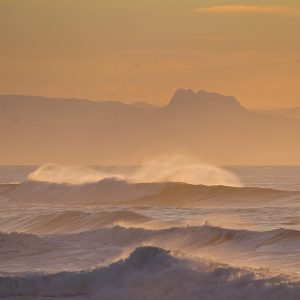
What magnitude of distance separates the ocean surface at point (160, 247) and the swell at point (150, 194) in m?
0.09

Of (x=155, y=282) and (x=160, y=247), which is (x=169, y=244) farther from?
(x=155, y=282)

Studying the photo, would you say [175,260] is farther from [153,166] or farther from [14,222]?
[153,166]

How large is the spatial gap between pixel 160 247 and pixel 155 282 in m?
6.61

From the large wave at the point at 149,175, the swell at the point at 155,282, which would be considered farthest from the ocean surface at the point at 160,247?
the large wave at the point at 149,175

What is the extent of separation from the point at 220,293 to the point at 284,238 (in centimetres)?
780

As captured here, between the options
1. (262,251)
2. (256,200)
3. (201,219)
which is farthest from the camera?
(256,200)

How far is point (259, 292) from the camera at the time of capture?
1706 cm

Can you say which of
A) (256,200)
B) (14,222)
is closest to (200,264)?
(14,222)

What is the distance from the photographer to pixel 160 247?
81.8 ft

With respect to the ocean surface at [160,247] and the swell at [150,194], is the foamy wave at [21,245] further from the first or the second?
the swell at [150,194]

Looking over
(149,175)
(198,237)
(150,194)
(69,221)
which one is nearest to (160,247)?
(198,237)

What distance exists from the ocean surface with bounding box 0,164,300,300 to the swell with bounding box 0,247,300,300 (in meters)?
0.02

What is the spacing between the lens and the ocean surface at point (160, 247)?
712 inches

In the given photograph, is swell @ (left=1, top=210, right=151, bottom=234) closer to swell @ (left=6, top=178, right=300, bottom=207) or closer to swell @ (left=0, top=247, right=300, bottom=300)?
swell @ (left=6, top=178, right=300, bottom=207)
